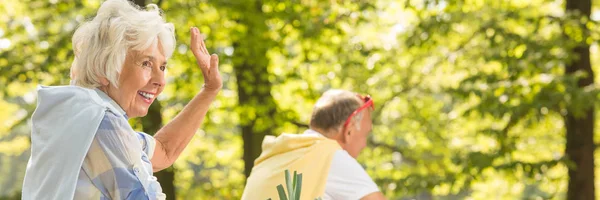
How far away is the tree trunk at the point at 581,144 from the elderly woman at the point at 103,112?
910 centimetres

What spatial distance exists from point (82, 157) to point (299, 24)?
831cm

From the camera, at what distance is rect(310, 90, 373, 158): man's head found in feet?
14.2

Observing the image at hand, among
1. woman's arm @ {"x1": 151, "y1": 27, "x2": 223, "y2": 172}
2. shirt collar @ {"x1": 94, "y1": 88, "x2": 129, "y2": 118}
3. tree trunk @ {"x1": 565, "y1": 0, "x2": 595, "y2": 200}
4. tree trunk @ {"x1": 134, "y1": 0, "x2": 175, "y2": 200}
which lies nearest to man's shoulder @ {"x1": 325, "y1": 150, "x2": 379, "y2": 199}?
woman's arm @ {"x1": 151, "y1": 27, "x2": 223, "y2": 172}

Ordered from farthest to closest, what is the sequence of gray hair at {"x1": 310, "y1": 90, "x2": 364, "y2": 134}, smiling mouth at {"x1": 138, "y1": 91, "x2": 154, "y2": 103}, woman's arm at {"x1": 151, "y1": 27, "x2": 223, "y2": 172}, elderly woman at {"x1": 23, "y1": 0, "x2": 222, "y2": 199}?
1. gray hair at {"x1": 310, "y1": 90, "x2": 364, "y2": 134}
2. woman's arm at {"x1": 151, "y1": 27, "x2": 223, "y2": 172}
3. smiling mouth at {"x1": 138, "y1": 91, "x2": 154, "y2": 103}
4. elderly woman at {"x1": 23, "y1": 0, "x2": 222, "y2": 199}

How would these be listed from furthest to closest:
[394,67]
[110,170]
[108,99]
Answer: [394,67], [108,99], [110,170]

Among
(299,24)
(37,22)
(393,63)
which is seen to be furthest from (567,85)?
(37,22)

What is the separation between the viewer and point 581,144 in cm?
1095

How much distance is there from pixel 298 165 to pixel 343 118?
0.41 meters

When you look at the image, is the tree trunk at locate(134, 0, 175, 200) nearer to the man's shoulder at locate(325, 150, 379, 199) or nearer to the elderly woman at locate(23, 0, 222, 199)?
the man's shoulder at locate(325, 150, 379, 199)

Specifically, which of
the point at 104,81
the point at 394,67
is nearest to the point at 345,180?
the point at 104,81

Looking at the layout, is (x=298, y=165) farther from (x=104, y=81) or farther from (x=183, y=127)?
(x=104, y=81)

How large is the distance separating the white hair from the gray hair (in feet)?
6.94

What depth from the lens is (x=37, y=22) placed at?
438 inches

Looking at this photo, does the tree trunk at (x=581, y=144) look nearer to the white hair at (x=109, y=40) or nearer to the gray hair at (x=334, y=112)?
the gray hair at (x=334, y=112)
